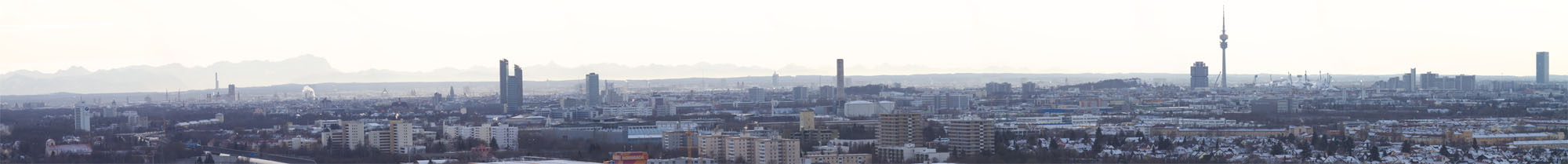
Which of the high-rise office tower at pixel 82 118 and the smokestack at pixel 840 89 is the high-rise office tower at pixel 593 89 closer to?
the smokestack at pixel 840 89

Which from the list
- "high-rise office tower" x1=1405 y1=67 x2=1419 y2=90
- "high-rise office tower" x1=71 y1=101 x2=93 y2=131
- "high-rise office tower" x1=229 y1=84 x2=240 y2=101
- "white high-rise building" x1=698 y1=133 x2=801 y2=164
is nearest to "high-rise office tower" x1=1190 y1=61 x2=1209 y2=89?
"high-rise office tower" x1=1405 y1=67 x2=1419 y2=90

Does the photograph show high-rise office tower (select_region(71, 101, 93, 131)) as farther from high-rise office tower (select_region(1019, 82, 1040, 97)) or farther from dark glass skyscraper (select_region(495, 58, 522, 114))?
high-rise office tower (select_region(1019, 82, 1040, 97))

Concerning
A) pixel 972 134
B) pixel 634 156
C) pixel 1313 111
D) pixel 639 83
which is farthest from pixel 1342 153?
pixel 639 83

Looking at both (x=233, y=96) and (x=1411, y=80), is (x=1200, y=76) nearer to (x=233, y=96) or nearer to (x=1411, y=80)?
(x=1411, y=80)

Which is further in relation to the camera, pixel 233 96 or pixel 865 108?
pixel 233 96

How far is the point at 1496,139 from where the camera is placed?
21906 millimetres

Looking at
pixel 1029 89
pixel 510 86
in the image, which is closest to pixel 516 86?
pixel 510 86

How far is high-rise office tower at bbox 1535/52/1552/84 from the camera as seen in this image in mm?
37934

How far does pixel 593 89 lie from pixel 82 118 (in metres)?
15.7

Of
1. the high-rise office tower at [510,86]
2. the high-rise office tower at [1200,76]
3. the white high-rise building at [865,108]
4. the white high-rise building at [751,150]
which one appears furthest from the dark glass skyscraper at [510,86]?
the white high-rise building at [751,150]

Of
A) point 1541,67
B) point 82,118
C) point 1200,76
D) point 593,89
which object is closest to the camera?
point 82,118

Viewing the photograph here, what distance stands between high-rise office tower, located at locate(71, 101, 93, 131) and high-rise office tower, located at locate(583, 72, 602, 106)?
475 inches

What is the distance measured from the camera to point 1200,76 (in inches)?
1937

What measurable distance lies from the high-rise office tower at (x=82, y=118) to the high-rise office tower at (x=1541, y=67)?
74.3 ft
